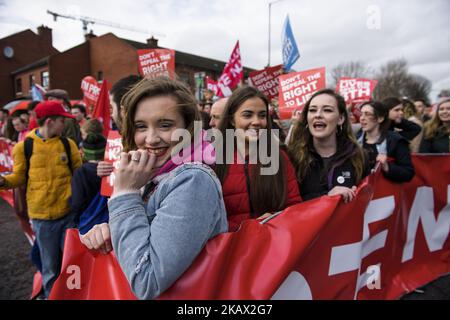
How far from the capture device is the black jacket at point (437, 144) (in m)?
3.95

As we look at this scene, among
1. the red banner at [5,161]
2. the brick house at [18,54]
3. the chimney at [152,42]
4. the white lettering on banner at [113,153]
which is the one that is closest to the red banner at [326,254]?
the white lettering on banner at [113,153]

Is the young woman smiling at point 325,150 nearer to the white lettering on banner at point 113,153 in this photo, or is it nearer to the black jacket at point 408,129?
the white lettering on banner at point 113,153

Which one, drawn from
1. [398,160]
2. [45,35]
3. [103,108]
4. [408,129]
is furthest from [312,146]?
[45,35]

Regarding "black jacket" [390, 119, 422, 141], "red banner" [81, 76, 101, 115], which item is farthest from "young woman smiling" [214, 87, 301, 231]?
"red banner" [81, 76, 101, 115]

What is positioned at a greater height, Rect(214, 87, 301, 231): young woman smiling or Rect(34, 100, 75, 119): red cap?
Rect(34, 100, 75, 119): red cap

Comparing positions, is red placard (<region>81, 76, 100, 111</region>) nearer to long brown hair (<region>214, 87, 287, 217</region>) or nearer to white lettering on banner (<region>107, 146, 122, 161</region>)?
white lettering on banner (<region>107, 146, 122, 161</region>)

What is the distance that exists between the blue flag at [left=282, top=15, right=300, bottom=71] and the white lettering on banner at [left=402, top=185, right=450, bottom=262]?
3811mm

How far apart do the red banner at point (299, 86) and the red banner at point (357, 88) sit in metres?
3.22

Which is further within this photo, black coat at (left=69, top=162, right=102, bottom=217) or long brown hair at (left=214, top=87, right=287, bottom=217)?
black coat at (left=69, top=162, right=102, bottom=217)

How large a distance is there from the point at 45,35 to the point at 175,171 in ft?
139

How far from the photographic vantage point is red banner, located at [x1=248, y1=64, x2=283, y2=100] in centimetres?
582

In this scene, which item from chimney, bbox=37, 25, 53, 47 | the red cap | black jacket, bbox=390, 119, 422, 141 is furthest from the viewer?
chimney, bbox=37, 25, 53, 47

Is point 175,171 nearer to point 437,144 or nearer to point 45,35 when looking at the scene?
point 437,144

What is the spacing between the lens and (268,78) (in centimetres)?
588
